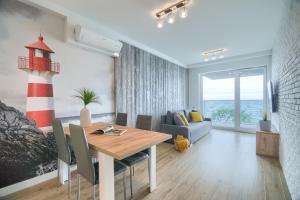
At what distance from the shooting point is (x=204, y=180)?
215cm

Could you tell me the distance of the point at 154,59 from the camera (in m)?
4.25

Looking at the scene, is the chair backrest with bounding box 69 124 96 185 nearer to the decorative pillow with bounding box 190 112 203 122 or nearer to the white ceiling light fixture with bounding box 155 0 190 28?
the white ceiling light fixture with bounding box 155 0 190 28

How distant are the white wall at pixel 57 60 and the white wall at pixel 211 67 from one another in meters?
4.06

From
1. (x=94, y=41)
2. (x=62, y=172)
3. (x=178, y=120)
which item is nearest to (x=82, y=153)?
(x=62, y=172)

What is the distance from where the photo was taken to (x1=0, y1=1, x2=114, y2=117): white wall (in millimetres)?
1854

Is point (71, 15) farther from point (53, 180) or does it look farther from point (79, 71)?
point (53, 180)

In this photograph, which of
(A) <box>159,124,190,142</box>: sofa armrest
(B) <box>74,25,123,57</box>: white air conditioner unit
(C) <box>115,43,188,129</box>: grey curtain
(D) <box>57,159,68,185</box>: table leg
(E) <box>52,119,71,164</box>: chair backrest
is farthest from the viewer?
(A) <box>159,124,190,142</box>: sofa armrest

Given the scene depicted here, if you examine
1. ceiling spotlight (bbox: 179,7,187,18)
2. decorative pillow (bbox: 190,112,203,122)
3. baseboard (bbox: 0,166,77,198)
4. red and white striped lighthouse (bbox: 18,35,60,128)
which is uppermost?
ceiling spotlight (bbox: 179,7,187,18)

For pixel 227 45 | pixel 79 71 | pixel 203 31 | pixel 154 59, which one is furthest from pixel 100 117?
pixel 227 45

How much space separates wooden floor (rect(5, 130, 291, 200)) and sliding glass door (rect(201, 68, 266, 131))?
2.34 meters

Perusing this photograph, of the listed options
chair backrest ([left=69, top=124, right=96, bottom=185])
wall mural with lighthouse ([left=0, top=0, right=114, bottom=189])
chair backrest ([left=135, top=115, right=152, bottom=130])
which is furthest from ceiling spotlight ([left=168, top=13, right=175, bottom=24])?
chair backrest ([left=69, top=124, right=96, bottom=185])

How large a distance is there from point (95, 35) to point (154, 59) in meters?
2.05

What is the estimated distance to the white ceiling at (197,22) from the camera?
2.18 m

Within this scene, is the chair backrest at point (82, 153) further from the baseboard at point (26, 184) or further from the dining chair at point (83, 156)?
the baseboard at point (26, 184)
